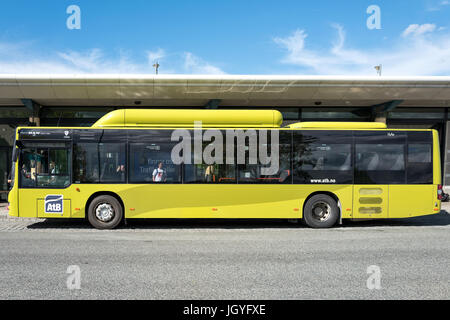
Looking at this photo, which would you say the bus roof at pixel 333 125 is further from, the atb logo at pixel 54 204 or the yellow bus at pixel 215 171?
the atb logo at pixel 54 204

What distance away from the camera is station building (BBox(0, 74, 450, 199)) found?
14.7m

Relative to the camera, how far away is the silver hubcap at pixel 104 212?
879 cm

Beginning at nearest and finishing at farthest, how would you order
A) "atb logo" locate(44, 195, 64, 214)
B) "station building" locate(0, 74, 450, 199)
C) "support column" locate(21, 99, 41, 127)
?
"atb logo" locate(44, 195, 64, 214)
"station building" locate(0, 74, 450, 199)
"support column" locate(21, 99, 41, 127)

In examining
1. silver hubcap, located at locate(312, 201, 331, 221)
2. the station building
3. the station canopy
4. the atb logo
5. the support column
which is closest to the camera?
the atb logo

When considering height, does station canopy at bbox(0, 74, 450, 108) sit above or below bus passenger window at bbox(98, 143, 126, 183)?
above

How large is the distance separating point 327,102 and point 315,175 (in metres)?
9.15

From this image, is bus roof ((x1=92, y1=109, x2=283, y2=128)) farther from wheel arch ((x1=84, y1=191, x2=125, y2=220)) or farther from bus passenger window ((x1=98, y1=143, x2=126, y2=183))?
wheel arch ((x1=84, y1=191, x2=125, y2=220))

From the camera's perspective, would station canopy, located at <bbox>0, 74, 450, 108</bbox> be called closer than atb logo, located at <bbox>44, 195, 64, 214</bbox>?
No

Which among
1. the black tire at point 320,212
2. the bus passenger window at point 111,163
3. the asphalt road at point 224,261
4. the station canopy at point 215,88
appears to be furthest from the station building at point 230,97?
the asphalt road at point 224,261

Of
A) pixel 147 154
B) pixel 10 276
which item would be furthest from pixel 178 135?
pixel 10 276

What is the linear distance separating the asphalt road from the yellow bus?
Answer: 57 cm

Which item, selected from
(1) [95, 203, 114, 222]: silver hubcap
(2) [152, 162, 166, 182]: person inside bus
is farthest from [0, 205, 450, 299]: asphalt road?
(2) [152, 162, 166, 182]: person inside bus

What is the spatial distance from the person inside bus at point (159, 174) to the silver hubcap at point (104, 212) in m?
1.40
